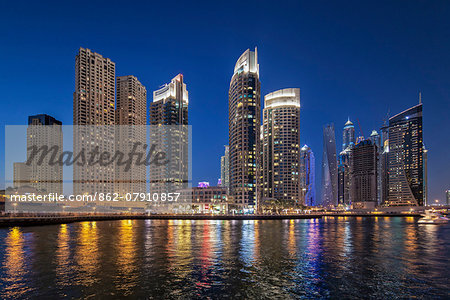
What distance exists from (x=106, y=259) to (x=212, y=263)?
12.4 meters

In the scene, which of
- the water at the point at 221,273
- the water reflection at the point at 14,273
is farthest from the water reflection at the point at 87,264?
the water reflection at the point at 14,273

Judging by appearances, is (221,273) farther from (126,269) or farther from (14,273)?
(14,273)

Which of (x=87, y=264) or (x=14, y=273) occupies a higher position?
(x=14, y=273)

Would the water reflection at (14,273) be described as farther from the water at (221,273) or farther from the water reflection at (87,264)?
the water reflection at (87,264)

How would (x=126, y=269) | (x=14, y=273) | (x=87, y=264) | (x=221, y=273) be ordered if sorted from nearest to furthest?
(x=14, y=273), (x=221, y=273), (x=126, y=269), (x=87, y=264)

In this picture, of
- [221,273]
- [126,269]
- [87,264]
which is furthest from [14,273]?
[221,273]

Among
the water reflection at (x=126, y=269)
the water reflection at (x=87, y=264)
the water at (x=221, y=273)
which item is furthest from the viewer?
the water reflection at (x=87, y=264)

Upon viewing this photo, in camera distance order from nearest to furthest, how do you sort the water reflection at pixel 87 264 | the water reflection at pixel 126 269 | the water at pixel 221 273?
the water at pixel 221 273 < the water reflection at pixel 126 269 < the water reflection at pixel 87 264

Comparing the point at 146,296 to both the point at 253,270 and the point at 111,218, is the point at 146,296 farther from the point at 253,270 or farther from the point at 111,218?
the point at 111,218

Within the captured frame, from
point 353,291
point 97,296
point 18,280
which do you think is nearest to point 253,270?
point 353,291

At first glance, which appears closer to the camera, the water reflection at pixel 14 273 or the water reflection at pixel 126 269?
the water reflection at pixel 14 273

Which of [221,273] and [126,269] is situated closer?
[221,273]

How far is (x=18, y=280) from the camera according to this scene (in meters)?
26.7

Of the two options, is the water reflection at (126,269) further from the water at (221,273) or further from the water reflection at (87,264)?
the water reflection at (87,264)
